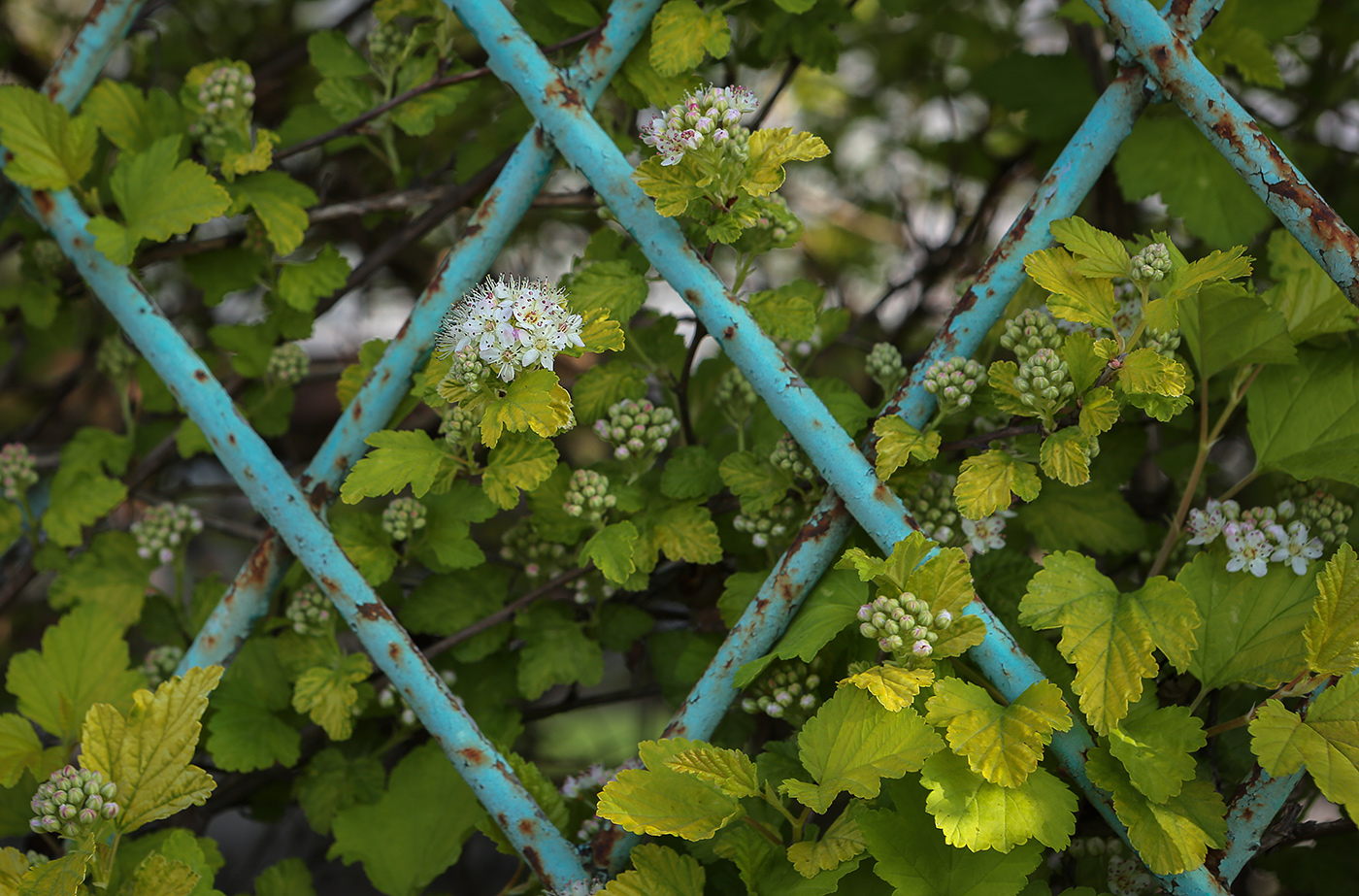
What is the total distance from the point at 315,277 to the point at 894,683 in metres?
1.14

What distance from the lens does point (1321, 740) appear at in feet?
3.22

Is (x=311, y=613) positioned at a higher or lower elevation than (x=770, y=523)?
higher

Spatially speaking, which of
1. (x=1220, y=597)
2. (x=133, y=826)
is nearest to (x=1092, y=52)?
(x=1220, y=597)

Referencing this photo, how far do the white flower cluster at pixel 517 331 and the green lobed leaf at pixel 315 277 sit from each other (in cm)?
56

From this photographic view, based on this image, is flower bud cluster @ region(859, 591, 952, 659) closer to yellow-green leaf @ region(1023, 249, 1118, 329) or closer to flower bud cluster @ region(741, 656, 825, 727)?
flower bud cluster @ region(741, 656, 825, 727)

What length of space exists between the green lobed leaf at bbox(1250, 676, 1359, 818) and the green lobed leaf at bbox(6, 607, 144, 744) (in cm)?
151

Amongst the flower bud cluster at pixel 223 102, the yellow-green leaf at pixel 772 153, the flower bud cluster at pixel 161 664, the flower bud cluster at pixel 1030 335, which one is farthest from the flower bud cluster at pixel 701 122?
the flower bud cluster at pixel 161 664

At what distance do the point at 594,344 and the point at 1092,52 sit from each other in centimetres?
140

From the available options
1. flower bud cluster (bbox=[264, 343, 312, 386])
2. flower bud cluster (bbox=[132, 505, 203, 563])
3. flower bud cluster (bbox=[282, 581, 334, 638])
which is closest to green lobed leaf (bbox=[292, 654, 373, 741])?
flower bud cluster (bbox=[282, 581, 334, 638])

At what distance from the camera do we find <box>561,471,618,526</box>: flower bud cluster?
4.22 feet

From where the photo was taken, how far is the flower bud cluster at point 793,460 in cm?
124

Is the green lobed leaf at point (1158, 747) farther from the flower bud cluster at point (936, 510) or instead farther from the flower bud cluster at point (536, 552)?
the flower bud cluster at point (536, 552)

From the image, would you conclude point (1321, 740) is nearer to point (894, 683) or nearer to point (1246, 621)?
point (1246, 621)

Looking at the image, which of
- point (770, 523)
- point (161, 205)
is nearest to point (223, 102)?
point (161, 205)
